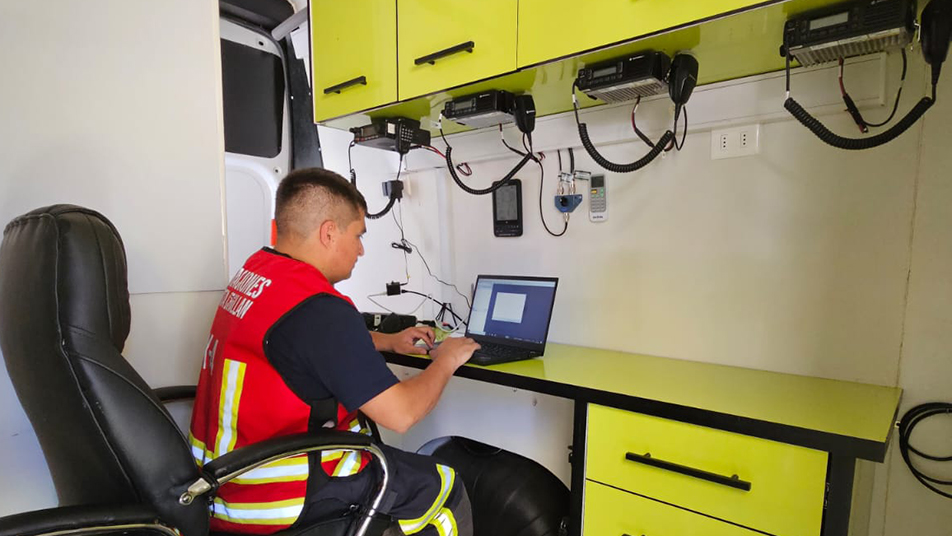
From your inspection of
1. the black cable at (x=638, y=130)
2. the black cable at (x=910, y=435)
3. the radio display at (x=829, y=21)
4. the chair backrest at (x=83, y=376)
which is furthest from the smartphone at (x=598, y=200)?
the chair backrest at (x=83, y=376)

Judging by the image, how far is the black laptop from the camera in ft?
4.86

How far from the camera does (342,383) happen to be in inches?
39.2

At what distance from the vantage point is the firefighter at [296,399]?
0.99 meters

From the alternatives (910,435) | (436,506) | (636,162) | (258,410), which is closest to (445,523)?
(436,506)

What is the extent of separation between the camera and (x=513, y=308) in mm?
1593

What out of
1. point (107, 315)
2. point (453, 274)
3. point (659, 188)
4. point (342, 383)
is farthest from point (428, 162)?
point (107, 315)

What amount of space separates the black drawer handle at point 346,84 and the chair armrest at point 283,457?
3.96 ft

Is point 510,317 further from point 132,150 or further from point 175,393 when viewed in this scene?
point 132,150

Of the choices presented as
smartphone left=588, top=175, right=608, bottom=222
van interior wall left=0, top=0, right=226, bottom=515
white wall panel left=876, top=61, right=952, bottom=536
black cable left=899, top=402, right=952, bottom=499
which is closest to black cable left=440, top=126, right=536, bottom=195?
smartphone left=588, top=175, right=608, bottom=222

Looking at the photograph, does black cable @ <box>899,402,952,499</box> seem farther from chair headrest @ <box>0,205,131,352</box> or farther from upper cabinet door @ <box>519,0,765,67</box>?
chair headrest @ <box>0,205,131,352</box>

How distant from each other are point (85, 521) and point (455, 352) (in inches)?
33.0

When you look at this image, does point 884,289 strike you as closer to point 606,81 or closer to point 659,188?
point 659,188

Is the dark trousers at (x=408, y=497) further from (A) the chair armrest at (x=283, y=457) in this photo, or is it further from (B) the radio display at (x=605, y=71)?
(B) the radio display at (x=605, y=71)

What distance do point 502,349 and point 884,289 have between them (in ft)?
3.37
